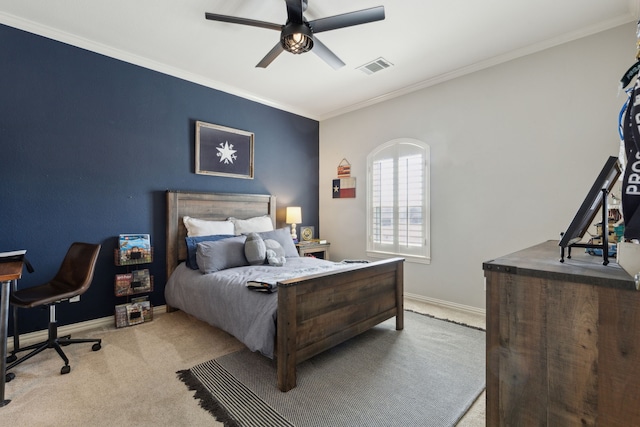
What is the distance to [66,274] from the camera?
2.56 meters

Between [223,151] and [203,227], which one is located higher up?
[223,151]

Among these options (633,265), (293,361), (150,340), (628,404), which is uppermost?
(633,265)

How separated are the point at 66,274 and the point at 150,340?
94cm

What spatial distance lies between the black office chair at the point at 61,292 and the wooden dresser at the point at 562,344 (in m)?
2.78

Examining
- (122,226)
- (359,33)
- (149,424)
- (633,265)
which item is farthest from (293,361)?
(359,33)

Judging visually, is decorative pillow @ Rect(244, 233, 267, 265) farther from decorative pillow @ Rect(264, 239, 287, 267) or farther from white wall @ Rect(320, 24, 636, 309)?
white wall @ Rect(320, 24, 636, 309)

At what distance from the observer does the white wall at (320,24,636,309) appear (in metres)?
2.66

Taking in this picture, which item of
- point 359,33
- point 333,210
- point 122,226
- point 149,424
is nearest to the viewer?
point 149,424

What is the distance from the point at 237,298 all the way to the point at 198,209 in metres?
1.71

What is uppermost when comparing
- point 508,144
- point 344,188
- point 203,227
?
point 508,144

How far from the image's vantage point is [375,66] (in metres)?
3.36

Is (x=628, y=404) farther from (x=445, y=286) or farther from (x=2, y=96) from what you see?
(x=2, y=96)

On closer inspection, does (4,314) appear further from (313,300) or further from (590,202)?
(590,202)

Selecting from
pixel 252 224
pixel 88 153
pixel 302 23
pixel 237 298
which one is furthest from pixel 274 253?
pixel 302 23
